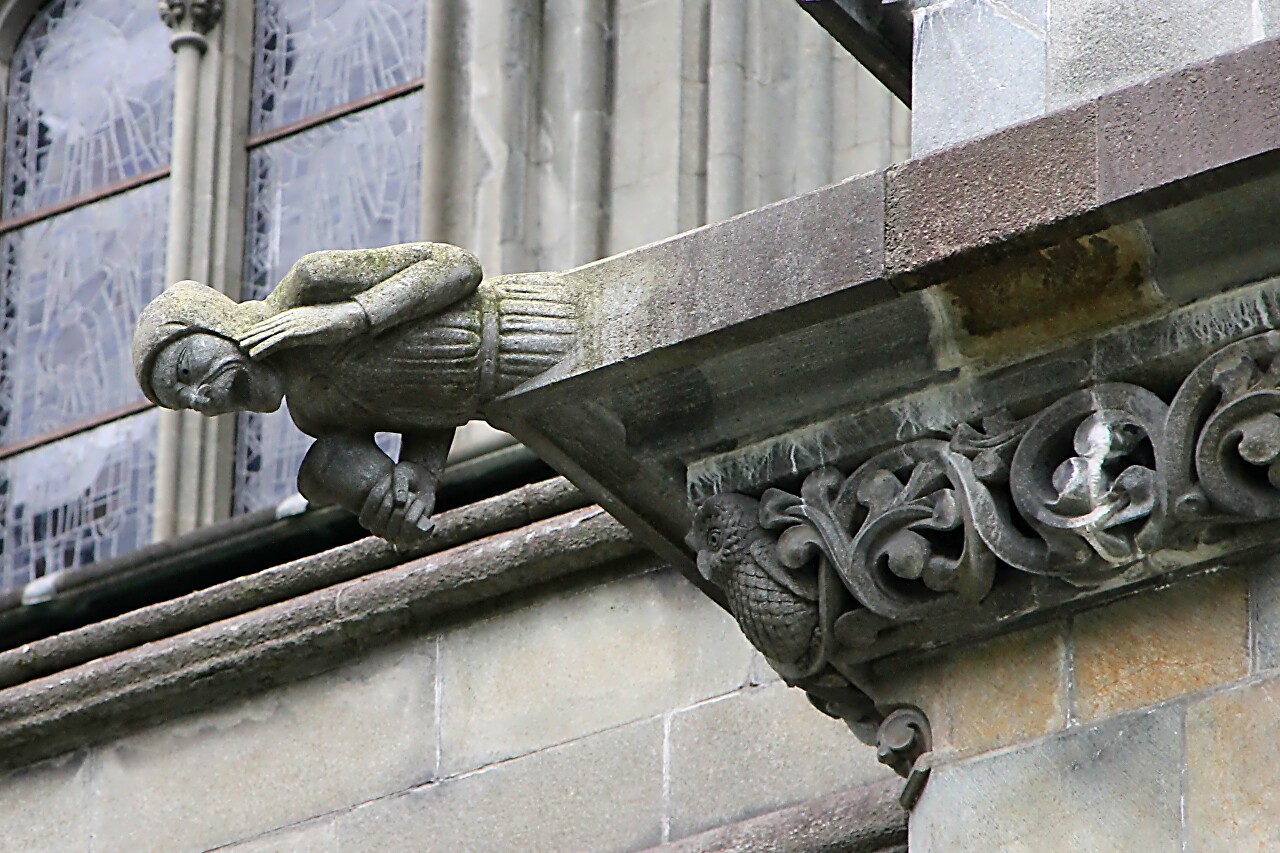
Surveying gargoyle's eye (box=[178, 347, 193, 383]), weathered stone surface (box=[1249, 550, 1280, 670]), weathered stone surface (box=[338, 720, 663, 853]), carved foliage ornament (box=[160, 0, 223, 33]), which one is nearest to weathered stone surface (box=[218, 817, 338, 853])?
weathered stone surface (box=[338, 720, 663, 853])

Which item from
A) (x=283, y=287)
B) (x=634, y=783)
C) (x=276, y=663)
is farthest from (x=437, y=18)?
(x=283, y=287)

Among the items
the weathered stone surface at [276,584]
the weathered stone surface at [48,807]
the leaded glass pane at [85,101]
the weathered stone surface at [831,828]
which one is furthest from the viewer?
the leaded glass pane at [85,101]

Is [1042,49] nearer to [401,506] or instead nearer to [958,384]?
[958,384]

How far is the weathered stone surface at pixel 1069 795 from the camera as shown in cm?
493

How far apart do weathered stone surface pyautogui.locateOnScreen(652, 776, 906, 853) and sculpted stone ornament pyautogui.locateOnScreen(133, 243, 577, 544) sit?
75.2 inches

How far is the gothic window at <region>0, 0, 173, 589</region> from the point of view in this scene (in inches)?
388

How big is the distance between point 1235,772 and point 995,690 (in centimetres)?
44

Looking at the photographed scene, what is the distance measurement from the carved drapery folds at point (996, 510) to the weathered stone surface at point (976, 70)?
447 millimetres

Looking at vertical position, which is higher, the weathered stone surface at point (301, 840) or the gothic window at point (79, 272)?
the gothic window at point (79, 272)

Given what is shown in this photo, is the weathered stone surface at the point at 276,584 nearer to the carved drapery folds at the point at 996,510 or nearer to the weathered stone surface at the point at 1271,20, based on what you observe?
the carved drapery folds at the point at 996,510

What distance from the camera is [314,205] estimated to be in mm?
9828

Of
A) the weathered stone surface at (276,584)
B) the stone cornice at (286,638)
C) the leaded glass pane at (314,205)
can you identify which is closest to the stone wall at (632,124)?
the leaded glass pane at (314,205)

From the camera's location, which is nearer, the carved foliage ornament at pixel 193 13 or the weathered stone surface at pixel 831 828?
the weathered stone surface at pixel 831 828

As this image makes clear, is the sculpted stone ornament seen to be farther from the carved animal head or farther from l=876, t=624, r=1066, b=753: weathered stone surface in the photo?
l=876, t=624, r=1066, b=753: weathered stone surface
